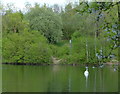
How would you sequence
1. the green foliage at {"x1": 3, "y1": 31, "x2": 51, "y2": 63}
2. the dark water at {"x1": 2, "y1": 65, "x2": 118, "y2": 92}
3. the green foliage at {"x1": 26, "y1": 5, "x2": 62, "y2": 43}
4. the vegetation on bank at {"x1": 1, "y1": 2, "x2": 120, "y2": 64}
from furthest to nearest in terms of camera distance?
the green foliage at {"x1": 26, "y1": 5, "x2": 62, "y2": 43}, the green foliage at {"x1": 3, "y1": 31, "x2": 51, "y2": 63}, the vegetation on bank at {"x1": 1, "y1": 2, "x2": 120, "y2": 64}, the dark water at {"x1": 2, "y1": 65, "x2": 118, "y2": 92}

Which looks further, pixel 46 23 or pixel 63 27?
pixel 63 27

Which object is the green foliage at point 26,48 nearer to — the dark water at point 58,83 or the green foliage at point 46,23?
the green foliage at point 46,23

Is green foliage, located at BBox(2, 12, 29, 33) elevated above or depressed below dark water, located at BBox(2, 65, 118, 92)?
above

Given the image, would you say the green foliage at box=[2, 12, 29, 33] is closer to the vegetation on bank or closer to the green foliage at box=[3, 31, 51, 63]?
the vegetation on bank

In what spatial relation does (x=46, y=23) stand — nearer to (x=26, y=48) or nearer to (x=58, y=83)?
(x=26, y=48)

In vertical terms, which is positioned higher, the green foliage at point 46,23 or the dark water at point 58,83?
the green foliage at point 46,23

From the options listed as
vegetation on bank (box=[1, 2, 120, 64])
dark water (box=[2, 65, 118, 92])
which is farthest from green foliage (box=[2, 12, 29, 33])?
dark water (box=[2, 65, 118, 92])

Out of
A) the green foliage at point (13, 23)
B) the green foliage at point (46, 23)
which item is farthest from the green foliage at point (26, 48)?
the green foliage at point (46, 23)

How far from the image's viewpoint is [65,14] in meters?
43.2

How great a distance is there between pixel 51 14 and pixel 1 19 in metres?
5.94

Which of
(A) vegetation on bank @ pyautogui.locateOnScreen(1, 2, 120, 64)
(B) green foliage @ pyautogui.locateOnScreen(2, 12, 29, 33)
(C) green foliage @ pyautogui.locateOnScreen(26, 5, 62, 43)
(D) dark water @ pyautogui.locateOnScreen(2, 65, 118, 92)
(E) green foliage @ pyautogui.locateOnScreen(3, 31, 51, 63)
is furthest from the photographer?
(C) green foliage @ pyautogui.locateOnScreen(26, 5, 62, 43)

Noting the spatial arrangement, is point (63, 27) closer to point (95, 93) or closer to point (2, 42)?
point (2, 42)

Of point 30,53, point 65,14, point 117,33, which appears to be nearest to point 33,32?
point 30,53

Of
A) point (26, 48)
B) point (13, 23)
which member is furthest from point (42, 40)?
point (13, 23)
